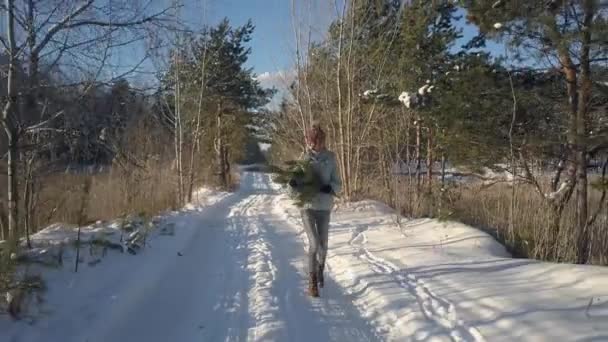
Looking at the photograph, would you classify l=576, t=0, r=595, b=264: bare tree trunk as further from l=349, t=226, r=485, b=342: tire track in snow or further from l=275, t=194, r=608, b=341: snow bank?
l=349, t=226, r=485, b=342: tire track in snow

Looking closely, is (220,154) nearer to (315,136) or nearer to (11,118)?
(11,118)

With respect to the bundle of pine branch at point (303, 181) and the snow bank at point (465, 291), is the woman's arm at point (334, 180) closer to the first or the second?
the bundle of pine branch at point (303, 181)

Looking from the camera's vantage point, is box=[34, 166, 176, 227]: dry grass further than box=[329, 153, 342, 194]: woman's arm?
Yes

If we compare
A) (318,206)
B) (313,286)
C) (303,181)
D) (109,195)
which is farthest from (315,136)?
(109,195)

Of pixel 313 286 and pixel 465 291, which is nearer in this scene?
pixel 465 291

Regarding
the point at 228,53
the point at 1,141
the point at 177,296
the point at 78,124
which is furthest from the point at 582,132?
the point at 228,53

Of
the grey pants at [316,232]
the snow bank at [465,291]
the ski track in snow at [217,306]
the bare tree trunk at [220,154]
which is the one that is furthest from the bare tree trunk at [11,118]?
the bare tree trunk at [220,154]

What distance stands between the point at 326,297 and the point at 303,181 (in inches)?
49.6

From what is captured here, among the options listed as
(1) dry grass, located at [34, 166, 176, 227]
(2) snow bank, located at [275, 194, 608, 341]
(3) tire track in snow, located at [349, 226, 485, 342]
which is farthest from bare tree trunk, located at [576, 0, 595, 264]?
(1) dry grass, located at [34, 166, 176, 227]

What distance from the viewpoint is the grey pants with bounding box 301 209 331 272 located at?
504 cm

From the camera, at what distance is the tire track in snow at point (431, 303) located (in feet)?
11.8

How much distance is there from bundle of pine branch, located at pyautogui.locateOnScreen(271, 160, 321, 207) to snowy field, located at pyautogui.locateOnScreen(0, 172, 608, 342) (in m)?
1.05

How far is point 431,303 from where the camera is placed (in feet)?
14.2

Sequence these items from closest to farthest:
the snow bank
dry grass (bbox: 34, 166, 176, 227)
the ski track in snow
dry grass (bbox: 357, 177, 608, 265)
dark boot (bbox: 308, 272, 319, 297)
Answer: the snow bank → the ski track in snow → dark boot (bbox: 308, 272, 319, 297) → dry grass (bbox: 357, 177, 608, 265) → dry grass (bbox: 34, 166, 176, 227)
